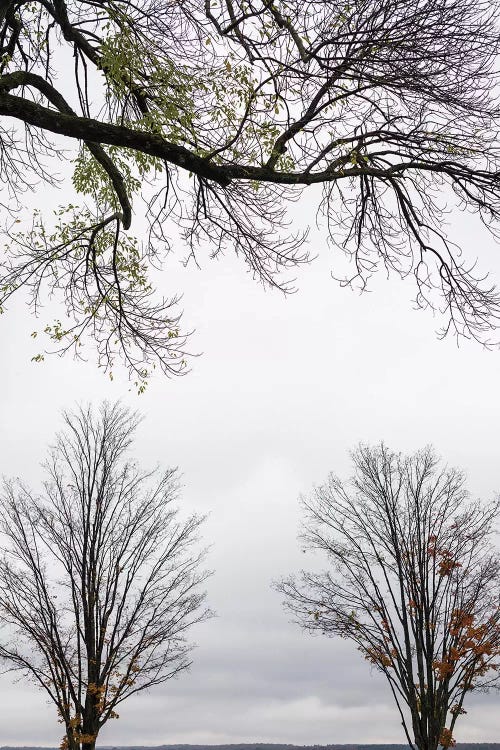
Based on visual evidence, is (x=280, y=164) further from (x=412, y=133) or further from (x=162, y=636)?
(x=162, y=636)

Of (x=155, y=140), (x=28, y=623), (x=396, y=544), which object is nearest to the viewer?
(x=155, y=140)

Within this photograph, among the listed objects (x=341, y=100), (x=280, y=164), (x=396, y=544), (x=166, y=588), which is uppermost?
(x=341, y=100)

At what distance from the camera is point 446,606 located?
Answer: 1608cm

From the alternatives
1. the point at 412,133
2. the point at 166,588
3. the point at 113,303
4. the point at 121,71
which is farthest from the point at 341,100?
the point at 166,588

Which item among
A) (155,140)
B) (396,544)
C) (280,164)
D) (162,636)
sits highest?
(280,164)

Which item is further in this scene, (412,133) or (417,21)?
(412,133)

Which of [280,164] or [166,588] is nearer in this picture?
[280,164]

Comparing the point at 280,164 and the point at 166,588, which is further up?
the point at 280,164

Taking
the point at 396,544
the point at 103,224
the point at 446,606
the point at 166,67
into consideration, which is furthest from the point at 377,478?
the point at 166,67

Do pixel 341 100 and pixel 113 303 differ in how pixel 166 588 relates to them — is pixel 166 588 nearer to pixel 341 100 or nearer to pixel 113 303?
pixel 113 303

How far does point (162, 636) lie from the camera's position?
15.2 m

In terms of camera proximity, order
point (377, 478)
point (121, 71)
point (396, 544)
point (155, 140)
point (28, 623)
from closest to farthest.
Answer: point (155, 140) → point (121, 71) → point (28, 623) → point (396, 544) → point (377, 478)

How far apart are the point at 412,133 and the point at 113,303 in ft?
17.8

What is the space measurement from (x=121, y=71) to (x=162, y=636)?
1245cm
